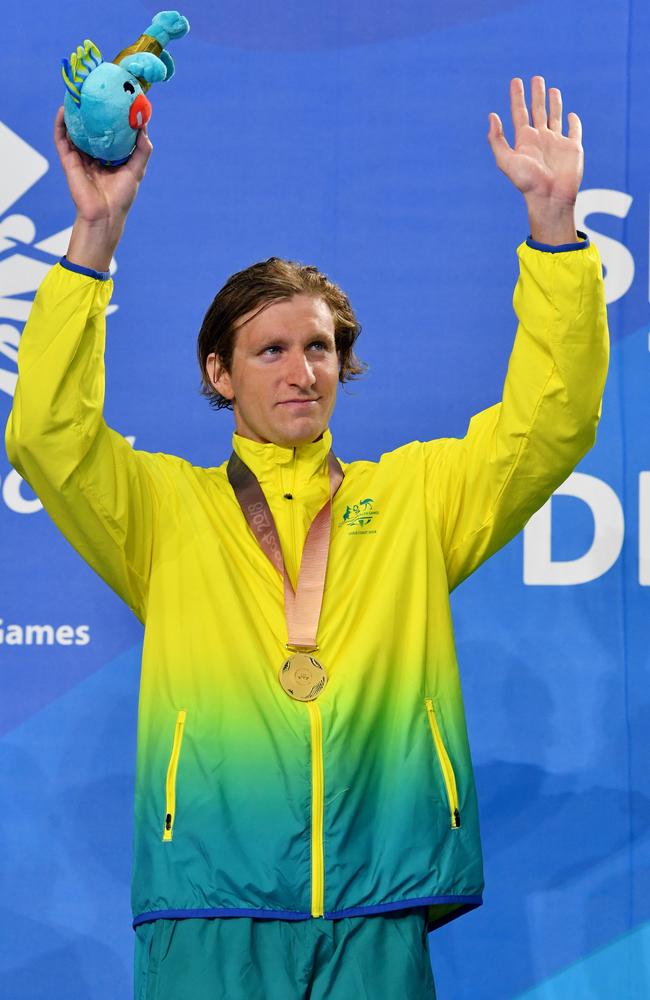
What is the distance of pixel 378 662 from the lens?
179 centimetres

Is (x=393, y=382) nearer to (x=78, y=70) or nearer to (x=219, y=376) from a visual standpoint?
(x=219, y=376)

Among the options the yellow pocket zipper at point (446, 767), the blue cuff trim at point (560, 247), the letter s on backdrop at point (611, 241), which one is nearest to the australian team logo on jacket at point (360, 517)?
the yellow pocket zipper at point (446, 767)

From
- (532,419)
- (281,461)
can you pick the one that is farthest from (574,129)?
(281,461)

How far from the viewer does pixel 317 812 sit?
1.72 m

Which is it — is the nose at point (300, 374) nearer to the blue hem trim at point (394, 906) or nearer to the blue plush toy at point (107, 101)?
the blue plush toy at point (107, 101)

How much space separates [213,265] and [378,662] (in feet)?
4.45

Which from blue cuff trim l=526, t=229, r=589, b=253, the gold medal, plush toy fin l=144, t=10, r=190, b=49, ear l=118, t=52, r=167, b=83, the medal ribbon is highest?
plush toy fin l=144, t=10, r=190, b=49

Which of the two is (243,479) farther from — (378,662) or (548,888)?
(548,888)

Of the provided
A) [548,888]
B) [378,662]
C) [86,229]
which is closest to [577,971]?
[548,888]

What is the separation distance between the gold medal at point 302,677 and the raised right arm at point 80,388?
0.90 feet

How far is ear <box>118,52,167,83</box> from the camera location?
1771mm

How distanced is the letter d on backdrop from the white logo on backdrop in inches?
39.6

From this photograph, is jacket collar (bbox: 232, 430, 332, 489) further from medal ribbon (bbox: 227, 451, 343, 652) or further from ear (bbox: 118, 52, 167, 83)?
ear (bbox: 118, 52, 167, 83)

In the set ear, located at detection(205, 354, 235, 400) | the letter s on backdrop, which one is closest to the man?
ear, located at detection(205, 354, 235, 400)
